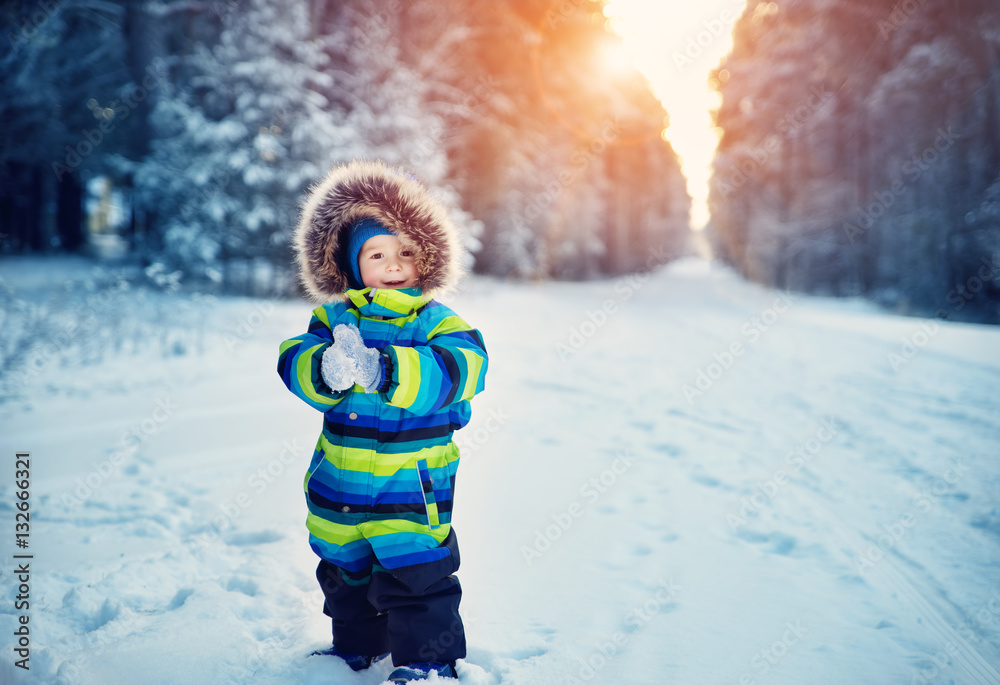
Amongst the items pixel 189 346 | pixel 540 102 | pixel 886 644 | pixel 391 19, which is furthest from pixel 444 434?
pixel 540 102

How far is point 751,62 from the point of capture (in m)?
21.6

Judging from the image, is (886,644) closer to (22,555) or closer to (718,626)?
(718,626)

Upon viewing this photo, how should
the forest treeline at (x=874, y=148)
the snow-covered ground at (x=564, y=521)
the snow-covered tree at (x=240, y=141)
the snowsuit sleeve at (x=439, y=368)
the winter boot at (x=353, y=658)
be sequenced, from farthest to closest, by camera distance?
1. the forest treeline at (x=874, y=148)
2. the snow-covered tree at (x=240, y=141)
3. the snow-covered ground at (x=564, y=521)
4. the winter boot at (x=353, y=658)
5. the snowsuit sleeve at (x=439, y=368)

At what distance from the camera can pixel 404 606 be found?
201 centimetres

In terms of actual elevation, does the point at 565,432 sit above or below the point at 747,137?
below

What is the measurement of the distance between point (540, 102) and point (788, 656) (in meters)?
21.3

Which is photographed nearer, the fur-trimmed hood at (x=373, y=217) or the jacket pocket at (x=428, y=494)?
the jacket pocket at (x=428, y=494)

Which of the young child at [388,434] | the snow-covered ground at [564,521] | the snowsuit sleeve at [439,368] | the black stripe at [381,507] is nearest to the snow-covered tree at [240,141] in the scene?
the snow-covered ground at [564,521]

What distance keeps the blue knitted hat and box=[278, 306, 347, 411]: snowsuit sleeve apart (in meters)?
0.34

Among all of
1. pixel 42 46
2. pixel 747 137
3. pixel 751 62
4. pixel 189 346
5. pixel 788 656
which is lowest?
pixel 788 656

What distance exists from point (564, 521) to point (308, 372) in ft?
6.96

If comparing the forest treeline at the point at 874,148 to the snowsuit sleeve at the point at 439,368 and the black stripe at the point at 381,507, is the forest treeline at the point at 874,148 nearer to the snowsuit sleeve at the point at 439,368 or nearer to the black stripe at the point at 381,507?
the snowsuit sleeve at the point at 439,368

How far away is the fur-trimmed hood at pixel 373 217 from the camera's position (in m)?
2.21

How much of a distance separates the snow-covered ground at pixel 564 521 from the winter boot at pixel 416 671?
130 millimetres
